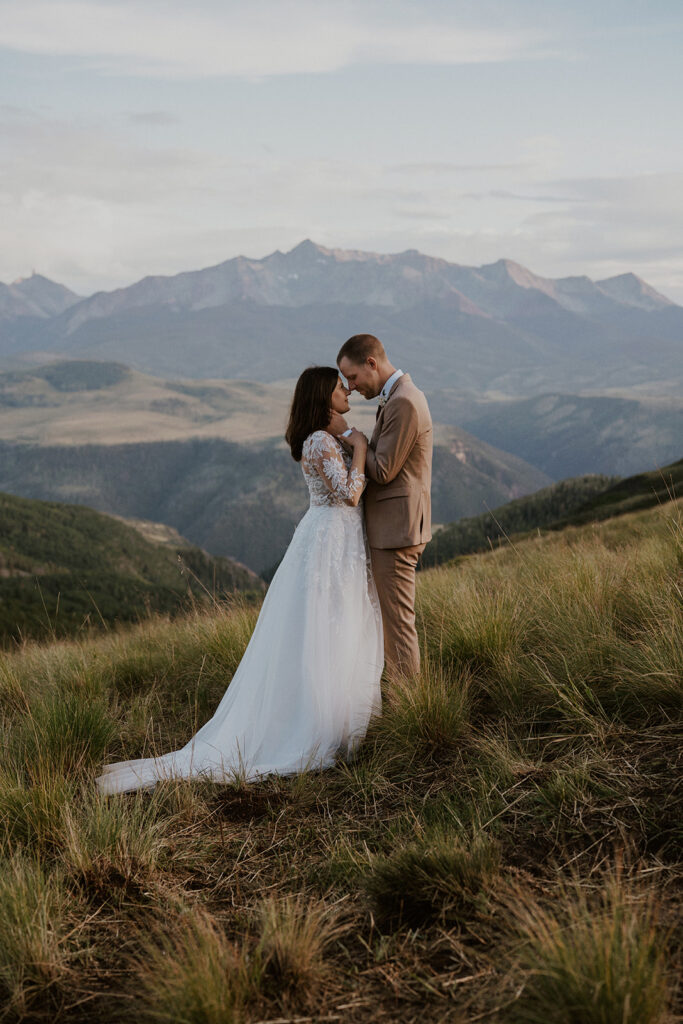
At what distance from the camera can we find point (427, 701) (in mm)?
4723

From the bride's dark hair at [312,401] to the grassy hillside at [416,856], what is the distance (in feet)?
5.87

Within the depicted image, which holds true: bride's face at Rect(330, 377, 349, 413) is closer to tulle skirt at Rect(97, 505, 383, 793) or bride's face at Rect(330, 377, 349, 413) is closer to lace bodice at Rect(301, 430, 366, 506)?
lace bodice at Rect(301, 430, 366, 506)

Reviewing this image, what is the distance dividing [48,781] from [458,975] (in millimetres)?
2379

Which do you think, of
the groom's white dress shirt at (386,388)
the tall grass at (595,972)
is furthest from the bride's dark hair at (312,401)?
the tall grass at (595,972)

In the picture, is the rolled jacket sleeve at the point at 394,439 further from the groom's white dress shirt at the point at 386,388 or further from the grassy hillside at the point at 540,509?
the grassy hillside at the point at 540,509

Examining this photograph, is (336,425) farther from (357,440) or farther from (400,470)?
(400,470)

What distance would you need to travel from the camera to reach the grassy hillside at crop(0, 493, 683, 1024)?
8.40ft

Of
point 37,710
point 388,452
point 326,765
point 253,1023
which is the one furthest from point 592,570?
point 253,1023

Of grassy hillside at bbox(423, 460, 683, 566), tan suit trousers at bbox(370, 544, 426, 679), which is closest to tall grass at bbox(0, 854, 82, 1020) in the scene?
tan suit trousers at bbox(370, 544, 426, 679)

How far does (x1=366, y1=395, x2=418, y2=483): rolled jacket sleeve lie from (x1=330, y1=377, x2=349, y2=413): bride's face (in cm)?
34

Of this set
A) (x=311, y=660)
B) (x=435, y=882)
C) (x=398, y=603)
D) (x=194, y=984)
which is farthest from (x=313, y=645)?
(x=194, y=984)

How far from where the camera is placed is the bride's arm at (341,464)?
5303 millimetres

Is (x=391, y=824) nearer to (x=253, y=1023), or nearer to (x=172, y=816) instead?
(x=172, y=816)

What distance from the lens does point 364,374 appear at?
17.1 feet
